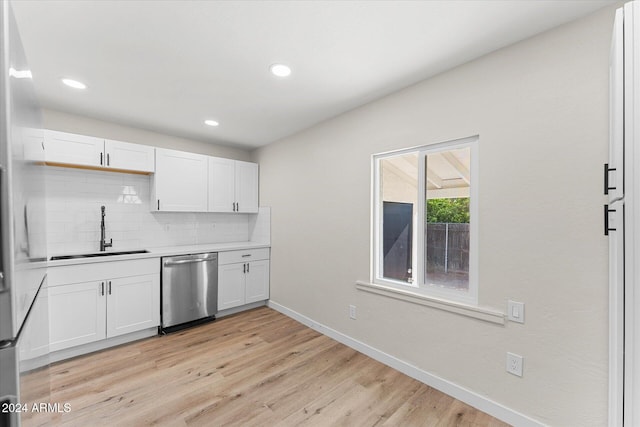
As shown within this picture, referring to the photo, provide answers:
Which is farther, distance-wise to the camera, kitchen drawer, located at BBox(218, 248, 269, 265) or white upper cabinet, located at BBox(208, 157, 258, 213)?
white upper cabinet, located at BBox(208, 157, 258, 213)

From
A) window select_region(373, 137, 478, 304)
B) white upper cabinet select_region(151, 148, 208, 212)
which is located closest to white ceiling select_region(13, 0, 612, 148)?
window select_region(373, 137, 478, 304)

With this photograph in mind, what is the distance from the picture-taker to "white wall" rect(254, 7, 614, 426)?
149 cm

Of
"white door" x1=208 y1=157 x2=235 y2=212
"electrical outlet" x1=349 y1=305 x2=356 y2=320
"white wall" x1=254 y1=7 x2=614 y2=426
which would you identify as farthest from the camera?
"white door" x1=208 y1=157 x2=235 y2=212

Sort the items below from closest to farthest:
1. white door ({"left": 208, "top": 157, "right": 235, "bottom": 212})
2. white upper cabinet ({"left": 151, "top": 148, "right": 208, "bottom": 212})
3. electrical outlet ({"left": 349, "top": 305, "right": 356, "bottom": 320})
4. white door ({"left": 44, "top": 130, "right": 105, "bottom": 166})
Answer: white door ({"left": 44, "top": 130, "right": 105, "bottom": 166}), electrical outlet ({"left": 349, "top": 305, "right": 356, "bottom": 320}), white upper cabinet ({"left": 151, "top": 148, "right": 208, "bottom": 212}), white door ({"left": 208, "top": 157, "right": 235, "bottom": 212})

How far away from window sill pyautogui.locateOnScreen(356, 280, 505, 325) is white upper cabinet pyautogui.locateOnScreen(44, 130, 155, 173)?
294cm

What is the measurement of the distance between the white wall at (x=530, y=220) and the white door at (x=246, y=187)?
2.29m

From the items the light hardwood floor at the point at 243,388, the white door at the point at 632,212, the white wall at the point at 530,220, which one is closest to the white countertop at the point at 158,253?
the light hardwood floor at the point at 243,388

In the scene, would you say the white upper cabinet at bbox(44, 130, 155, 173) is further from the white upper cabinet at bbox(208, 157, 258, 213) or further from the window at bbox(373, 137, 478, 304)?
the window at bbox(373, 137, 478, 304)

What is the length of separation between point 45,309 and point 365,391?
2.09 meters

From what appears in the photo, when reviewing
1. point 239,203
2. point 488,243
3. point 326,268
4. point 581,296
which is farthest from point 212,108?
point 581,296

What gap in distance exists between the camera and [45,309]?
4.02ft

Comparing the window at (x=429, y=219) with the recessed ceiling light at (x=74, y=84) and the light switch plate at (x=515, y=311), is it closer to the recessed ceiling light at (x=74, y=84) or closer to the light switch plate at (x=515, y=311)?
the light switch plate at (x=515, y=311)

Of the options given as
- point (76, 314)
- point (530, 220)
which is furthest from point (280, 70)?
point (76, 314)

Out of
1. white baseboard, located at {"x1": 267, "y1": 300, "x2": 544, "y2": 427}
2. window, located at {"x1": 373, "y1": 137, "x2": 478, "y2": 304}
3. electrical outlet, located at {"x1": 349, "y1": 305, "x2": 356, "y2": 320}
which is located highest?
window, located at {"x1": 373, "y1": 137, "x2": 478, "y2": 304}
